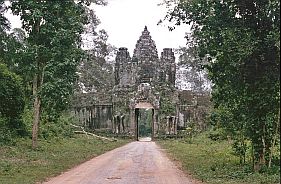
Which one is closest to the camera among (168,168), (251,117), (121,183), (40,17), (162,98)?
(121,183)

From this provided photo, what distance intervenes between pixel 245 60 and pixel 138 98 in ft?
89.3

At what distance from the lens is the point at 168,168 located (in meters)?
16.2

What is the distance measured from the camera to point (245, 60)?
13.9 m

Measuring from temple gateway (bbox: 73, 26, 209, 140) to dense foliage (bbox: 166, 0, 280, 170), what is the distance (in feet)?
81.8

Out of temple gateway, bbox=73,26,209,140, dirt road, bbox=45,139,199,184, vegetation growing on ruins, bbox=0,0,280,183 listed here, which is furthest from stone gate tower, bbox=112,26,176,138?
dirt road, bbox=45,139,199,184

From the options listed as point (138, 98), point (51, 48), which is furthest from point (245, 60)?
point (138, 98)

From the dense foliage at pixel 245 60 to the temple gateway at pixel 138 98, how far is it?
24.9 metres

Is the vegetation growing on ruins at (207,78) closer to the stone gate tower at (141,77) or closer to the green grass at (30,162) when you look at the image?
the green grass at (30,162)

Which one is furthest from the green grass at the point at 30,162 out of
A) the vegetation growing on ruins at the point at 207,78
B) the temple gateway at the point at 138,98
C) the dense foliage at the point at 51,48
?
the temple gateway at the point at 138,98

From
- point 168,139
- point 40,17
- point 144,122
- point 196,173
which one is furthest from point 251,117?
point 144,122

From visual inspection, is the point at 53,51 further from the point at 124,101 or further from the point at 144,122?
the point at 144,122

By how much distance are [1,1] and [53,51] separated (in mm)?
4100

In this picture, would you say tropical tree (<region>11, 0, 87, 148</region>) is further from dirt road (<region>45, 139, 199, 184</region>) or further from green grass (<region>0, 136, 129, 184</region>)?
dirt road (<region>45, 139, 199, 184</region>)

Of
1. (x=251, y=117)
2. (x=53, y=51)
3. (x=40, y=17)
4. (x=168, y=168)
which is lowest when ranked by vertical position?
(x=168, y=168)
